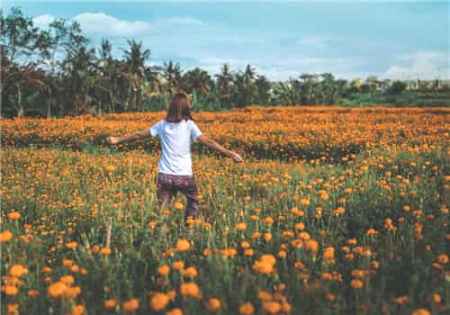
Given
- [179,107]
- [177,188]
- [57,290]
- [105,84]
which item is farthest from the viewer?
[105,84]

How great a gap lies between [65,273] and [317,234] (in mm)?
2078

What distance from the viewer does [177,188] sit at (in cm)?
521

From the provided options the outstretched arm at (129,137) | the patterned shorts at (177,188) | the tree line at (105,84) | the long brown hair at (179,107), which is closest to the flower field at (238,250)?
the patterned shorts at (177,188)

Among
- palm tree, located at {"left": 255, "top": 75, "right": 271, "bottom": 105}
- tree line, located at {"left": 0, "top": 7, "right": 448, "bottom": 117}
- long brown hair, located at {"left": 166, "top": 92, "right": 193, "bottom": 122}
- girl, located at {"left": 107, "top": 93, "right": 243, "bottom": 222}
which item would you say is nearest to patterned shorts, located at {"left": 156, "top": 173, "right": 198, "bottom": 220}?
girl, located at {"left": 107, "top": 93, "right": 243, "bottom": 222}

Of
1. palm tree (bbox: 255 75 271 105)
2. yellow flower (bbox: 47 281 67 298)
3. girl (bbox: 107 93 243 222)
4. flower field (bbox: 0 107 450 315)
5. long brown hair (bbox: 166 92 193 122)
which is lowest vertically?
flower field (bbox: 0 107 450 315)

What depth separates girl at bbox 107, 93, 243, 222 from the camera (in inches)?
201

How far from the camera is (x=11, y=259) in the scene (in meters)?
3.54

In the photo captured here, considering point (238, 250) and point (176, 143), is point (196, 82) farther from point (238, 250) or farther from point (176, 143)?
point (238, 250)

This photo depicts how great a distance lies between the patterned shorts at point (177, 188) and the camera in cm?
516

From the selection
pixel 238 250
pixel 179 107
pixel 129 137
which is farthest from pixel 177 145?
pixel 238 250

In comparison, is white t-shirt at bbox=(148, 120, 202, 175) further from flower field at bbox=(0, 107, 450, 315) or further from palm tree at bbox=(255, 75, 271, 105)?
palm tree at bbox=(255, 75, 271, 105)

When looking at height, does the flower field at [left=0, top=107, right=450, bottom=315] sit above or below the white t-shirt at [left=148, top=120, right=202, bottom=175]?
below

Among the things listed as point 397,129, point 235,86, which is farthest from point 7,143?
point 235,86

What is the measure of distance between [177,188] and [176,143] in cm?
49
